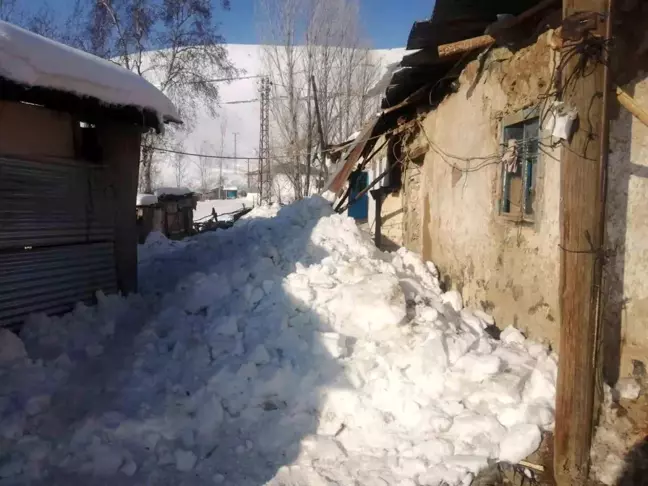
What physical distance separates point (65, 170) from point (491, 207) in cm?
439

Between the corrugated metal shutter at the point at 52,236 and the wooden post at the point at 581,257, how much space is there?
14.4 feet

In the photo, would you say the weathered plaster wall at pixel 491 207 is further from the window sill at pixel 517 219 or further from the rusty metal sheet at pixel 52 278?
the rusty metal sheet at pixel 52 278

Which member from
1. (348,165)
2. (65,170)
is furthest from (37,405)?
(348,165)

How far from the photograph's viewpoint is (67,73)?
3.78 m

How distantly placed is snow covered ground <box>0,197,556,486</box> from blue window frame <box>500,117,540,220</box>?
1.19m

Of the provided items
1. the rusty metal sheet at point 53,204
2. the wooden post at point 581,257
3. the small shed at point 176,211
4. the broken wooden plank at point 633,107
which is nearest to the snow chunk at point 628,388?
the wooden post at point 581,257

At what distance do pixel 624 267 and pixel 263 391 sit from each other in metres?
2.88

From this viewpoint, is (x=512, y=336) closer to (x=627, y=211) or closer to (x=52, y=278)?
(x=627, y=211)

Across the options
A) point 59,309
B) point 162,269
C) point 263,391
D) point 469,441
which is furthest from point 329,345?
point 162,269

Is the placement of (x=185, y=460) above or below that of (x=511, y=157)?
below

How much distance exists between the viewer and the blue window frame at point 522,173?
4.17 meters

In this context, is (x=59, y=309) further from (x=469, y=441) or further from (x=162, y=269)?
(x=469, y=441)

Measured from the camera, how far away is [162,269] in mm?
Answer: 6219

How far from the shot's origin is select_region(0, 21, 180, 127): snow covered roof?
334 cm
